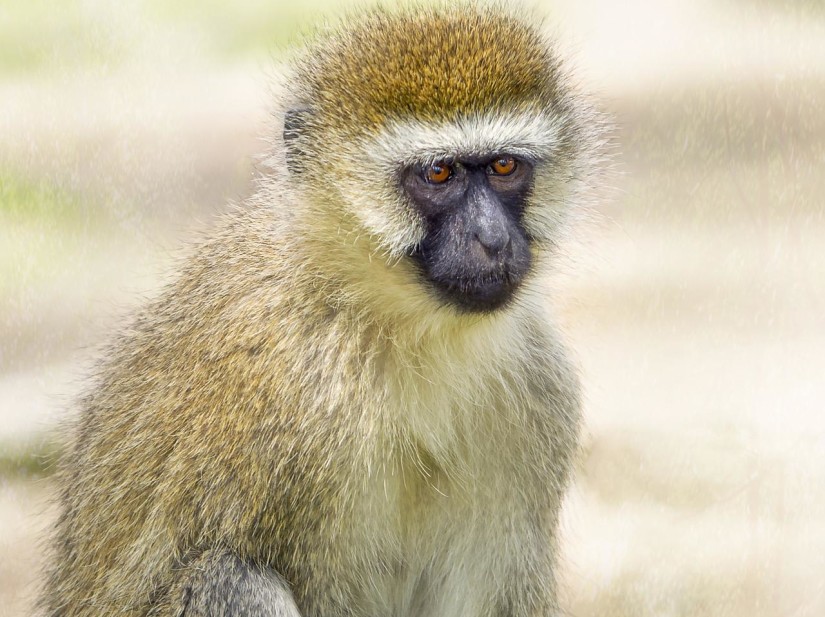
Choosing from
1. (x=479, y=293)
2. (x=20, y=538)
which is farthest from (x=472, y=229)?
(x=20, y=538)

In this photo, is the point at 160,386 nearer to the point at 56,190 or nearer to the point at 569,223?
the point at 569,223

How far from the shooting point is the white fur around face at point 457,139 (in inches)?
137

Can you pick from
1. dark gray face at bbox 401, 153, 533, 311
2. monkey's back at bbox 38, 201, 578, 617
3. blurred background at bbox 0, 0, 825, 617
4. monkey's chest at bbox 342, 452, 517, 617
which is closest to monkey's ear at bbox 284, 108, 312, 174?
monkey's back at bbox 38, 201, 578, 617

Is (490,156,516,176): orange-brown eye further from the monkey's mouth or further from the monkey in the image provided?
the monkey's mouth

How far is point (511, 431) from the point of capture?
3.88 m

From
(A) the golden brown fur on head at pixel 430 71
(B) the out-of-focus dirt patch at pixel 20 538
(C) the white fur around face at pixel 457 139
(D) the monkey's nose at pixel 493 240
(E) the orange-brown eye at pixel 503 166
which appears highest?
(A) the golden brown fur on head at pixel 430 71

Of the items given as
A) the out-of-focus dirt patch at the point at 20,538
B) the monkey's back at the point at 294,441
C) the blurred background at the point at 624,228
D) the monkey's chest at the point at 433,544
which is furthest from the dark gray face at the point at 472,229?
the out-of-focus dirt patch at the point at 20,538

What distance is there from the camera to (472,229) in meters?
3.38

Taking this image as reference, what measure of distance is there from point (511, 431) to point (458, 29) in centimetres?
129

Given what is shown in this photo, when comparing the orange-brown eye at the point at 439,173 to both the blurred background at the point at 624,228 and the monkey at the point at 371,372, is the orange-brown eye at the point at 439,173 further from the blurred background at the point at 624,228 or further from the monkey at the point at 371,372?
the blurred background at the point at 624,228

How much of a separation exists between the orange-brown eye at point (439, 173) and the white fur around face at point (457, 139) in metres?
0.03

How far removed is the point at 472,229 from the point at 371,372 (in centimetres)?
55

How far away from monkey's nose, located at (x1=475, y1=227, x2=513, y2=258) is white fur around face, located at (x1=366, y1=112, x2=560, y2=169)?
27 cm

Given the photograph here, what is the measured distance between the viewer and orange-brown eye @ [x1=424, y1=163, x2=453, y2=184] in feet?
11.5
